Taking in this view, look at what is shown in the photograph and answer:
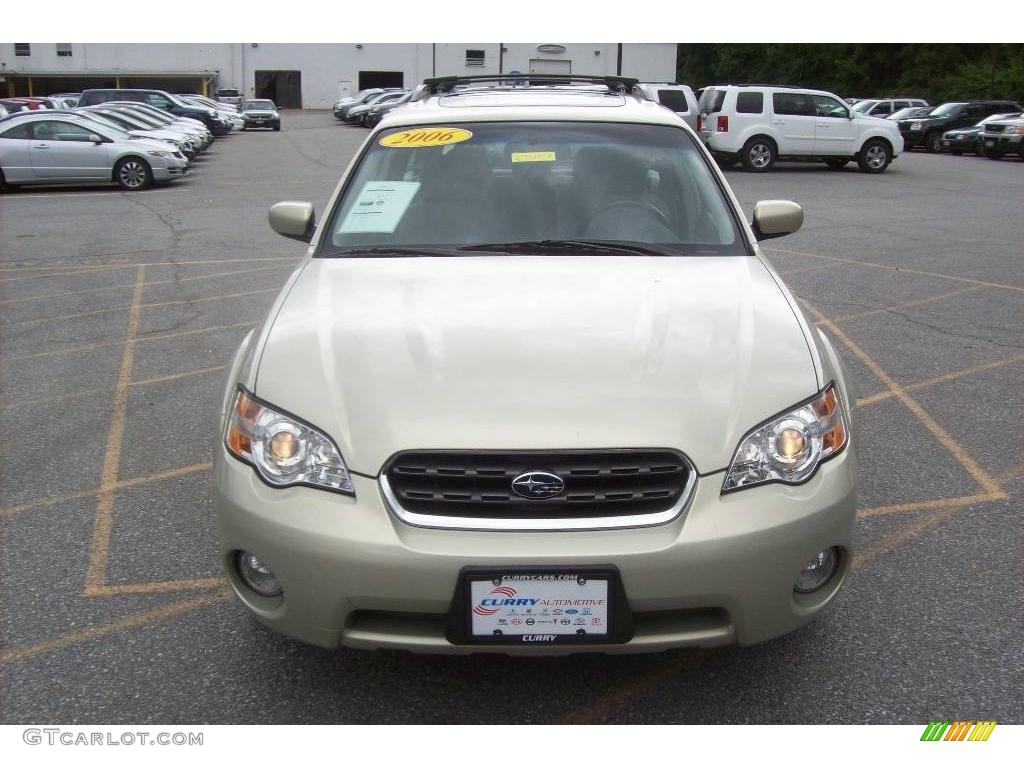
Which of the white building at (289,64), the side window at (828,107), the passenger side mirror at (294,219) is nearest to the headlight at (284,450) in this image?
the passenger side mirror at (294,219)

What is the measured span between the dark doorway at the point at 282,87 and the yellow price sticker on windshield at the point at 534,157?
65915 mm

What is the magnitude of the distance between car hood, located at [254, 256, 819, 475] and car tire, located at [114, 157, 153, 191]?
16.0m

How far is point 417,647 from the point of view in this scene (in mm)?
2535

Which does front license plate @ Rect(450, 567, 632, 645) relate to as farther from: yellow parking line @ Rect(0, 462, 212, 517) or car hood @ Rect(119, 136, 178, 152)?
car hood @ Rect(119, 136, 178, 152)

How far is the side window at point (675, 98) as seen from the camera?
74.8 ft

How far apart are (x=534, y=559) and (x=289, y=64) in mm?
68586

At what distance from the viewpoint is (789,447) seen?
2.69 metres

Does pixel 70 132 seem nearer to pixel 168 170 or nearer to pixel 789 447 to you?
pixel 168 170

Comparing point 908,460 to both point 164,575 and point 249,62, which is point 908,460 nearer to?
point 164,575

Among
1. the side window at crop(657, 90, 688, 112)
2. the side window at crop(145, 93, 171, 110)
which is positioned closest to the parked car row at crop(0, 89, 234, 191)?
the side window at crop(657, 90, 688, 112)

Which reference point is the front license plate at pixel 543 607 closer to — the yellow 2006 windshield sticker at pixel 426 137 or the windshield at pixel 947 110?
the yellow 2006 windshield sticker at pixel 426 137

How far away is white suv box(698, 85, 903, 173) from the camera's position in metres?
21.2

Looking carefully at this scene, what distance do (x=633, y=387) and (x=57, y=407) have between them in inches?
164

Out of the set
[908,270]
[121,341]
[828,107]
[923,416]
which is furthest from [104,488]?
[828,107]
